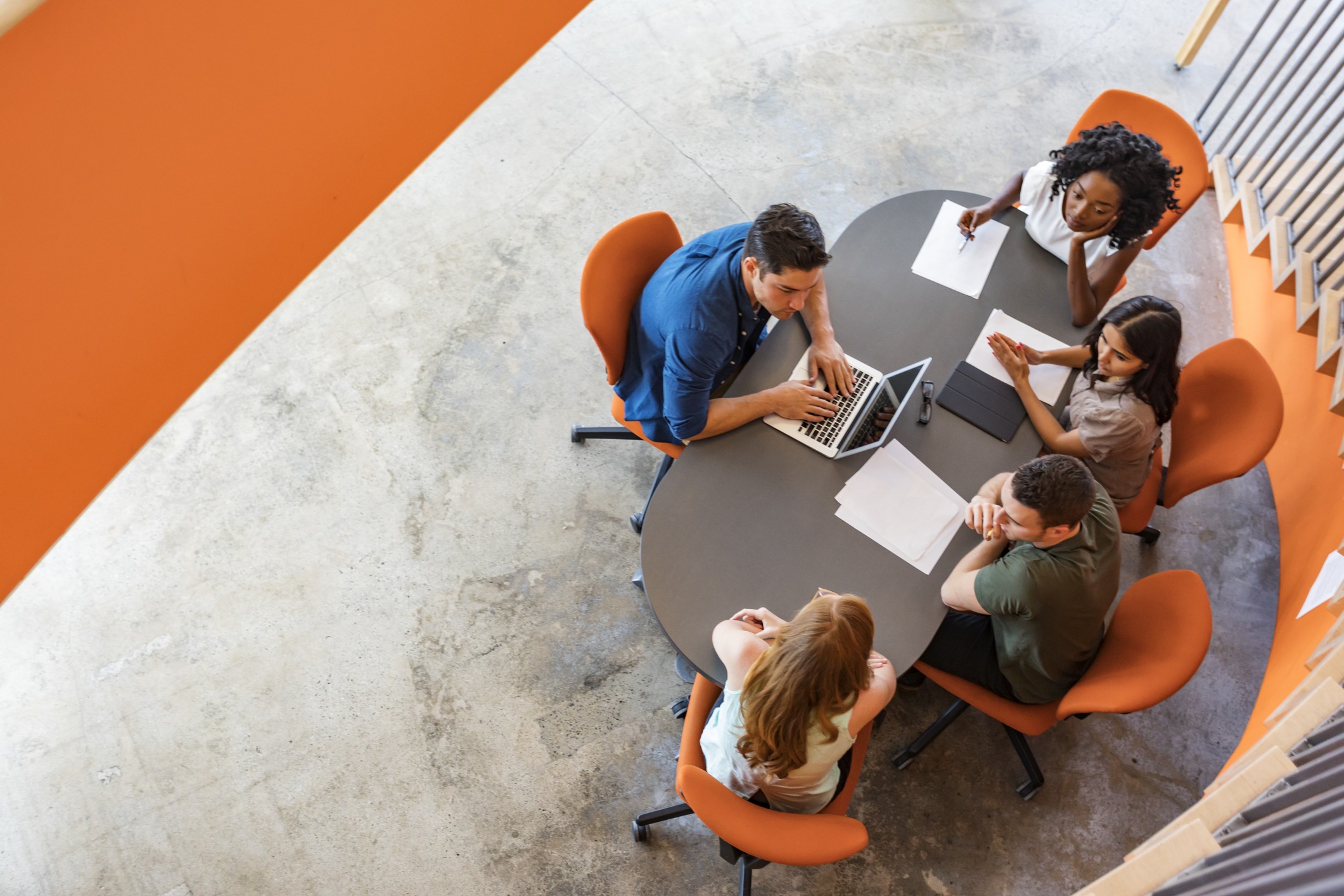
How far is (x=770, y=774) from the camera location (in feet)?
6.60

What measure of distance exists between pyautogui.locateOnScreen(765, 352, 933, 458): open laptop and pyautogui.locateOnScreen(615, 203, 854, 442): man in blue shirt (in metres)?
0.03

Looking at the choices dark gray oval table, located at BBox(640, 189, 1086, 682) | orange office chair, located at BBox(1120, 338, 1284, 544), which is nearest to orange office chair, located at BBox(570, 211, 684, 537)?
dark gray oval table, located at BBox(640, 189, 1086, 682)

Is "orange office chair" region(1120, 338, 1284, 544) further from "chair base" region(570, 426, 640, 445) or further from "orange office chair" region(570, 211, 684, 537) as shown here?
"chair base" region(570, 426, 640, 445)

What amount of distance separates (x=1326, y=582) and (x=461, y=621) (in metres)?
2.95

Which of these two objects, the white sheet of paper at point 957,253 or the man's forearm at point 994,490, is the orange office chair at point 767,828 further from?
the white sheet of paper at point 957,253

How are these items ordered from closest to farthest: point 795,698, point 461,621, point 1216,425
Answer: point 795,698, point 1216,425, point 461,621

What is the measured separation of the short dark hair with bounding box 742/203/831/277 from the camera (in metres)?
2.21

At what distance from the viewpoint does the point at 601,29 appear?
15.0 feet

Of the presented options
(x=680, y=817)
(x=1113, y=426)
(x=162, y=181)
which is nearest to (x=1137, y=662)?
(x=1113, y=426)

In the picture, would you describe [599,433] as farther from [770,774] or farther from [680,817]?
[770,774]

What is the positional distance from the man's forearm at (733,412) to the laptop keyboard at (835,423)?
129 mm

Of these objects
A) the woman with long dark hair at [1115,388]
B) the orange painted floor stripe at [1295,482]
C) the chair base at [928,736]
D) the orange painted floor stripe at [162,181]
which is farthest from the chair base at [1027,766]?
the orange painted floor stripe at [162,181]

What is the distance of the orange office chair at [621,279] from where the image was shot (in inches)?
100

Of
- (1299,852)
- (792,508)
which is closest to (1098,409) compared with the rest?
(792,508)
